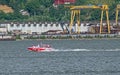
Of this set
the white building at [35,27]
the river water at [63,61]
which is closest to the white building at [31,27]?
the white building at [35,27]

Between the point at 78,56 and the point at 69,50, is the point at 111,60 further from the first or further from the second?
the point at 69,50

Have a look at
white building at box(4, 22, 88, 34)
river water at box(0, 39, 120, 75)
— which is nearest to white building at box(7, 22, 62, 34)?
white building at box(4, 22, 88, 34)

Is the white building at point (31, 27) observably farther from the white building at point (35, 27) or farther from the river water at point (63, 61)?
the river water at point (63, 61)

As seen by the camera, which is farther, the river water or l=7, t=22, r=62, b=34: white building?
l=7, t=22, r=62, b=34: white building

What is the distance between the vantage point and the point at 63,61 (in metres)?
123

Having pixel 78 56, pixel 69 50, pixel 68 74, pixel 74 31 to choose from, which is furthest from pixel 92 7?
pixel 68 74

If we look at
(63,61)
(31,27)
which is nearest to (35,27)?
(31,27)

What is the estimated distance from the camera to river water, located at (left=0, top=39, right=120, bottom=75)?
10900 centimetres

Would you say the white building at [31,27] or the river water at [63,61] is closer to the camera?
the river water at [63,61]

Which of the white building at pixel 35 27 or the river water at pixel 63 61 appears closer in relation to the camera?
the river water at pixel 63 61

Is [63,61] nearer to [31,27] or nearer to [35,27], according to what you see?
[31,27]

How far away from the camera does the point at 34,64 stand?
118 m

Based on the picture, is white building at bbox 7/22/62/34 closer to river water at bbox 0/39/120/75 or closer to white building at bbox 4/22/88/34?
white building at bbox 4/22/88/34

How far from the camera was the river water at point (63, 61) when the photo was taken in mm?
109000
